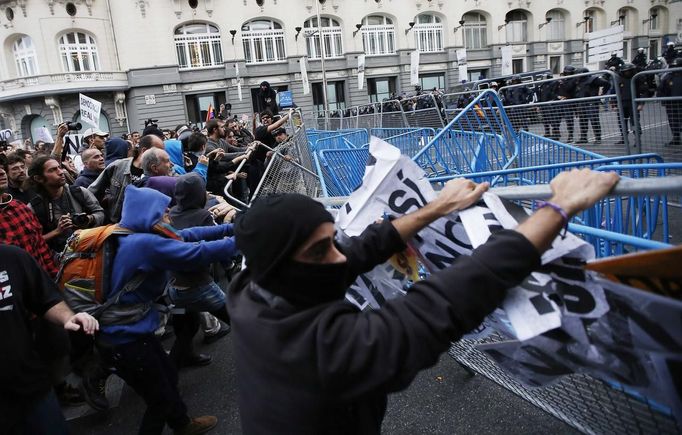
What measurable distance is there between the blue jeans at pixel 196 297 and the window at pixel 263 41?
34.1m

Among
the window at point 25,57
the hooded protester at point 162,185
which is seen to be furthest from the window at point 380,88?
the hooded protester at point 162,185

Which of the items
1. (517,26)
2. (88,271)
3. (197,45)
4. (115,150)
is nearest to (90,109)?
(115,150)

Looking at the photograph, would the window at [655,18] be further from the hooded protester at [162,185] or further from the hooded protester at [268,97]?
the hooded protester at [162,185]

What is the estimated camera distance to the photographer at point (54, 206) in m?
3.93

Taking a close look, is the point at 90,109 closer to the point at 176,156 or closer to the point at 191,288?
the point at 176,156

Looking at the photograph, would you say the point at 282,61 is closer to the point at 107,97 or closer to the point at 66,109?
the point at 107,97

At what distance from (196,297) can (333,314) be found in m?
2.52

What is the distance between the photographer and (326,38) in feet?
120

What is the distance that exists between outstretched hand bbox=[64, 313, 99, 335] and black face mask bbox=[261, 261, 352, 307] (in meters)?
1.50

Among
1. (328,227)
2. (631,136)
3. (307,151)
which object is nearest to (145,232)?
(328,227)

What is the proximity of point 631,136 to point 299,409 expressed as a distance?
6.85 meters

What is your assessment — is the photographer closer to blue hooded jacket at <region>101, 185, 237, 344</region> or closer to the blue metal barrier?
blue hooded jacket at <region>101, 185, 237, 344</region>

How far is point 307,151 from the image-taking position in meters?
7.17

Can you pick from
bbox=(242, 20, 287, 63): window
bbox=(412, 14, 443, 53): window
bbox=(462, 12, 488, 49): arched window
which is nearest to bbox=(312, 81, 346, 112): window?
bbox=(242, 20, 287, 63): window
